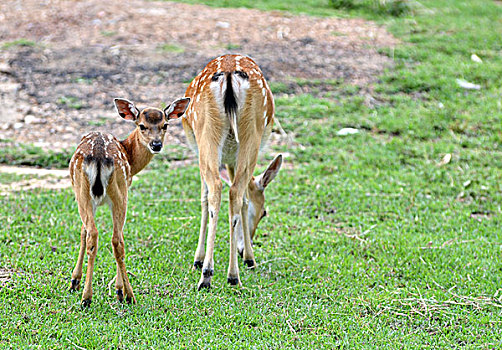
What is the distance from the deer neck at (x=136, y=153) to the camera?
19.1ft

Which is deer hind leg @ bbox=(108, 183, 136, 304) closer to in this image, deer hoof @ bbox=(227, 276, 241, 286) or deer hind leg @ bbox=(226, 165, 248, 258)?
deer hoof @ bbox=(227, 276, 241, 286)

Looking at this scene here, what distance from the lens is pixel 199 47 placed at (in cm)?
1309

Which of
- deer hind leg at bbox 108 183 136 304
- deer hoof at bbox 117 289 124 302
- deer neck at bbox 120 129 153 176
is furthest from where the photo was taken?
deer neck at bbox 120 129 153 176

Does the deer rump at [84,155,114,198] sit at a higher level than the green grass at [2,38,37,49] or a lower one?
higher

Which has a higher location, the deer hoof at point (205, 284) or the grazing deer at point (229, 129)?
the grazing deer at point (229, 129)

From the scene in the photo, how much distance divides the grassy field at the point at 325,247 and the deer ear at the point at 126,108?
1.51 meters

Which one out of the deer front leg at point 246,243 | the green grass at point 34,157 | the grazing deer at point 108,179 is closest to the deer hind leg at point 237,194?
the deer front leg at point 246,243

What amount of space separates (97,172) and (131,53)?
8.23 metres

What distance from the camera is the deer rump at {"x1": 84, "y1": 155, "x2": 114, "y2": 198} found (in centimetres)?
490

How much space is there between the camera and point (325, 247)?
7043 millimetres

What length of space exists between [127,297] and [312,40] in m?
9.88

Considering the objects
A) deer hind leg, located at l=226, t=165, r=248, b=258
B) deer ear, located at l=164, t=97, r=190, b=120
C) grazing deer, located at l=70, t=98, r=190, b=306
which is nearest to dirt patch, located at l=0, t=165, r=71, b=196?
deer hind leg, located at l=226, t=165, r=248, b=258

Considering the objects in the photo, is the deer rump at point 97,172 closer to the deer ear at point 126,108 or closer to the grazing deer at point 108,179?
the grazing deer at point 108,179

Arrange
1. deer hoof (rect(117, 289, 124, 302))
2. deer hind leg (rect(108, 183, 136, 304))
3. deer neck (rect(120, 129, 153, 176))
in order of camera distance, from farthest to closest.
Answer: deer neck (rect(120, 129, 153, 176)), deer hoof (rect(117, 289, 124, 302)), deer hind leg (rect(108, 183, 136, 304))
